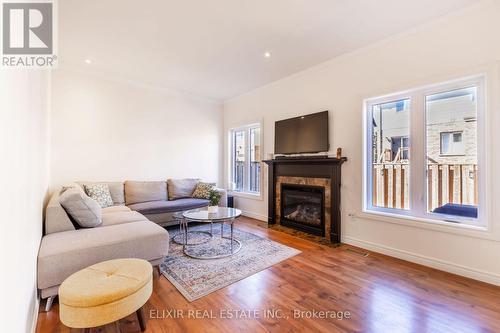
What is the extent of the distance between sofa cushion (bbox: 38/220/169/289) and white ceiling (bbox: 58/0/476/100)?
230 centimetres

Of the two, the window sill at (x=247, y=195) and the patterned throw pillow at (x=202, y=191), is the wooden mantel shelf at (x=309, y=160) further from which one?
the patterned throw pillow at (x=202, y=191)

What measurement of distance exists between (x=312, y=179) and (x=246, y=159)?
2013mm

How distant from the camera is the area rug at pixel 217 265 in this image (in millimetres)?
2225

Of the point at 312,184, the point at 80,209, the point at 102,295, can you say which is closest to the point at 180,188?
the point at 80,209

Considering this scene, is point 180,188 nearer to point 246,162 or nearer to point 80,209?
point 246,162

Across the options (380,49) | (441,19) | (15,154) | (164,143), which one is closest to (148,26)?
(15,154)

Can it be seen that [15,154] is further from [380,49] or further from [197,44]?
[380,49]

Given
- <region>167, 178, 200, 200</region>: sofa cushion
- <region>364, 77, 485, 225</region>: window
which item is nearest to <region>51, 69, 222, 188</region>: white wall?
<region>167, 178, 200, 200</region>: sofa cushion

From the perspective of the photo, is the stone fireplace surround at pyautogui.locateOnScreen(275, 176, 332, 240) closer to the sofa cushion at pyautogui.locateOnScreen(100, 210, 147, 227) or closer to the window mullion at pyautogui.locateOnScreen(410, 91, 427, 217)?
the window mullion at pyautogui.locateOnScreen(410, 91, 427, 217)

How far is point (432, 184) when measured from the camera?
8.95 feet

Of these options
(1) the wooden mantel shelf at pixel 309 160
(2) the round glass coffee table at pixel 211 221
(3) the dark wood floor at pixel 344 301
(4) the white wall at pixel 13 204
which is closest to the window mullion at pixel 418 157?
(3) the dark wood floor at pixel 344 301

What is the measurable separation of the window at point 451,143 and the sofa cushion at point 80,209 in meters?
4.01

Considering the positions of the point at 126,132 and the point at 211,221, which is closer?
the point at 211,221

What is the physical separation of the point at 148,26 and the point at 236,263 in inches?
117
